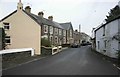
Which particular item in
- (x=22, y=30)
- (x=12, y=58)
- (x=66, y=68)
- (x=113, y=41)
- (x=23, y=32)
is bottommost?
(x=66, y=68)

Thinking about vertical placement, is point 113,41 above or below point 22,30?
below

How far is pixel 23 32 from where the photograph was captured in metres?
36.2

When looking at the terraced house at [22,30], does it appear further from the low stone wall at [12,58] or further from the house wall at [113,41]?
the house wall at [113,41]

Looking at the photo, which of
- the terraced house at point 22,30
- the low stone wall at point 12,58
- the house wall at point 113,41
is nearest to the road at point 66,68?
the low stone wall at point 12,58

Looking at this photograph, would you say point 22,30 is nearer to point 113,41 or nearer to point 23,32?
point 23,32

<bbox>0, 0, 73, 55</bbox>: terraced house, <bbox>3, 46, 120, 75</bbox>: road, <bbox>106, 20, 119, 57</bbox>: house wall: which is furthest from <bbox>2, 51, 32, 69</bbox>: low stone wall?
<bbox>106, 20, 119, 57</bbox>: house wall

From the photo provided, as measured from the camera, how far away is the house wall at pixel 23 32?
3497 centimetres

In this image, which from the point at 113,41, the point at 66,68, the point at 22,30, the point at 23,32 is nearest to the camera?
the point at 66,68

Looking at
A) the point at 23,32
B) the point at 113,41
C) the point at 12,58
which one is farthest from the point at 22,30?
the point at 113,41

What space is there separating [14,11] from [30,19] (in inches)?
162

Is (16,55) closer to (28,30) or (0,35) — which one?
(0,35)

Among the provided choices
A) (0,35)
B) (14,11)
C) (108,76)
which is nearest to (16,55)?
(0,35)

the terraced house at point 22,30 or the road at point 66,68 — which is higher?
the terraced house at point 22,30

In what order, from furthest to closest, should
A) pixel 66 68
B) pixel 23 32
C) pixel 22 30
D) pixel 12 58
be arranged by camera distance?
1. pixel 22 30
2. pixel 23 32
3. pixel 12 58
4. pixel 66 68
